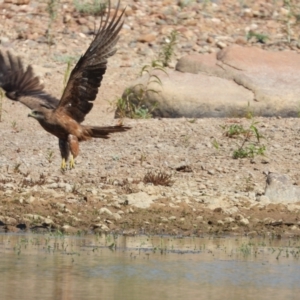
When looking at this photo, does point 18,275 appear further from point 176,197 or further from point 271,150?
point 271,150

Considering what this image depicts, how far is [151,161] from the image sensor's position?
13.7 metres

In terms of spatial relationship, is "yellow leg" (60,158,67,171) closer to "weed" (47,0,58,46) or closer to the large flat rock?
the large flat rock

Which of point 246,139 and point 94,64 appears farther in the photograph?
point 246,139

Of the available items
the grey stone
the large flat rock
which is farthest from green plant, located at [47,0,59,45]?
the grey stone

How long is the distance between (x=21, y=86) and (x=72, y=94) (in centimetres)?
98

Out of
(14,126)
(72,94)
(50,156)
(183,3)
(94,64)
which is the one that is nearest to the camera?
(94,64)

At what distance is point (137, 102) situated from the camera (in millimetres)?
15797

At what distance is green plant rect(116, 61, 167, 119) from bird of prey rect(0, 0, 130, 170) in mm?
2146

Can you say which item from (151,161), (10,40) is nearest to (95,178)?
(151,161)

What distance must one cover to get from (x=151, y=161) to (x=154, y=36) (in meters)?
8.48

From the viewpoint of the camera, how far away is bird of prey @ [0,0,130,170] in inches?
480

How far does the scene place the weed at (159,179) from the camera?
1271 cm

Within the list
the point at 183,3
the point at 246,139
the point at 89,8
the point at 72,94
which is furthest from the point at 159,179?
the point at 183,3

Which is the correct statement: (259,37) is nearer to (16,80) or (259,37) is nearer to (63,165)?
(16,80)
